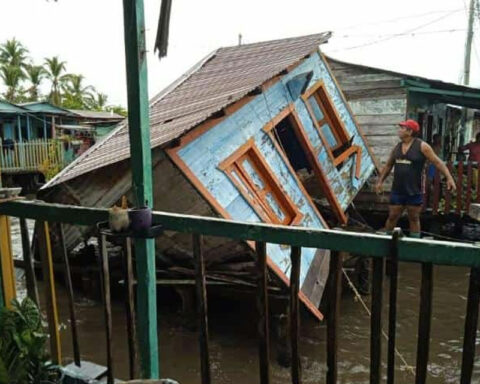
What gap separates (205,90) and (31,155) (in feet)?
51.8

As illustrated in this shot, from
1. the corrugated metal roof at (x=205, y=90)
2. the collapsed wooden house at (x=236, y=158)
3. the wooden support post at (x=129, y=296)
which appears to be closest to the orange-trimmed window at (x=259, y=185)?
the collapsed wooden house at (x=236, y=158)

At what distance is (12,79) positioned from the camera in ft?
103

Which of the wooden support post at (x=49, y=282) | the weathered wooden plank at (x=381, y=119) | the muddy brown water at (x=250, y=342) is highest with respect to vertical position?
the weathered wooden plank at (x=381, y=119)

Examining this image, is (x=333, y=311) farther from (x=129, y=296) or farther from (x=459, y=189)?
(x=459, y=189)

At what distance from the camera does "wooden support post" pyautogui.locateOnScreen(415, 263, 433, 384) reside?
1727 millimetres

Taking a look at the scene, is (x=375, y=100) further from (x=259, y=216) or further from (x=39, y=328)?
(x=39, y=328)

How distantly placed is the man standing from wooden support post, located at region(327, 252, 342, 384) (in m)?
5.08

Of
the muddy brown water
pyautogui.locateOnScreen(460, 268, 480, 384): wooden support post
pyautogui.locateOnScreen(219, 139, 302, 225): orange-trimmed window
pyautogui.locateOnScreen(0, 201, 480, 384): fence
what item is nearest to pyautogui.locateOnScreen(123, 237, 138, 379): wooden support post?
pyautogui.locateOnScreen(0, 201, 480, 384): fence

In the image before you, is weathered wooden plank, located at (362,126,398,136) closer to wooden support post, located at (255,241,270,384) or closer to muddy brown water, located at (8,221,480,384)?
muddy brown water, located at (8,221,480,384)

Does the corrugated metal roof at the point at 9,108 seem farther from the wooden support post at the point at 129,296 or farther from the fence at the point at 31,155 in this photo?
the wooden support post at the point at 129,296

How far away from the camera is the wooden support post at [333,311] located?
1.90m

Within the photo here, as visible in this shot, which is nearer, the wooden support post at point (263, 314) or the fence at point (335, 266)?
the fence at point (335, 266)

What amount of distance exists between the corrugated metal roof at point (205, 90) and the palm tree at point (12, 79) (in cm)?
2839

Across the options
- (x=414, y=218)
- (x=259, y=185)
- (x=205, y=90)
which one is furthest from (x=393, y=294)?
(x=414, y=218)
